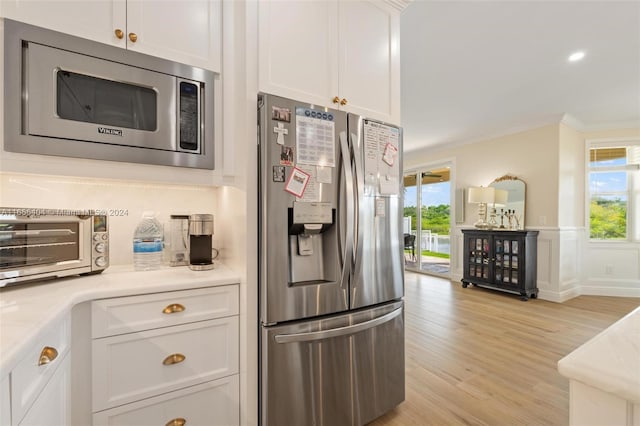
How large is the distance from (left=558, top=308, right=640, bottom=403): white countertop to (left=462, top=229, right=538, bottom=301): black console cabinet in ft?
13.8

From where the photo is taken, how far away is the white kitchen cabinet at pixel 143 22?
3.77ft

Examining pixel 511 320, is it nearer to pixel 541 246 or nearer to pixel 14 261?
pixel 541 246

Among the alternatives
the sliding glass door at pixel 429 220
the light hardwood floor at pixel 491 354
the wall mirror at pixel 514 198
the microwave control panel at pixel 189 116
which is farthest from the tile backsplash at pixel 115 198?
the sliding glass door at pixel 429 220

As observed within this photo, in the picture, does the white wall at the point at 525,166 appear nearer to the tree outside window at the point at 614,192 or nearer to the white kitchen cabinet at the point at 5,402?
the tree outside window at the point at 614,192

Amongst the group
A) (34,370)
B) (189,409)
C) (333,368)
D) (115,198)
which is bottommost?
(189,409)

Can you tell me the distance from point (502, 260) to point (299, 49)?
4360mm

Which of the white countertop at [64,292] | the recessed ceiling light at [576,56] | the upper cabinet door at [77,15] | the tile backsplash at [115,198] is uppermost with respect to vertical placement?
the recessed ceiling light at [576,56]

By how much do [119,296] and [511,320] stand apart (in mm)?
3789

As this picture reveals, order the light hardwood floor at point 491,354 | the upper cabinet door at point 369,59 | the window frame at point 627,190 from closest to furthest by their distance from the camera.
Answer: the upper cabinet door at point 369,59 → the light hardwood floor at point 491,354 → the window frame at point 627,190

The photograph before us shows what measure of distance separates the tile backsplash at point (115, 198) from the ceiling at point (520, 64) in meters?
2.01

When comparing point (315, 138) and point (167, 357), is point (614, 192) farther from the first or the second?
point (167, 357)

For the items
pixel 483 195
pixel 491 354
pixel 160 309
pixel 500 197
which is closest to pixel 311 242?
pixel 160 309

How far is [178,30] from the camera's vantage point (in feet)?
4.55

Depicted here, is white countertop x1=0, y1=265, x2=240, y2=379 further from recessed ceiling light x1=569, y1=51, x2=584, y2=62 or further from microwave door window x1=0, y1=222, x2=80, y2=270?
recessed ceiling light x1=569, y1=51, x2=584, y2=62
